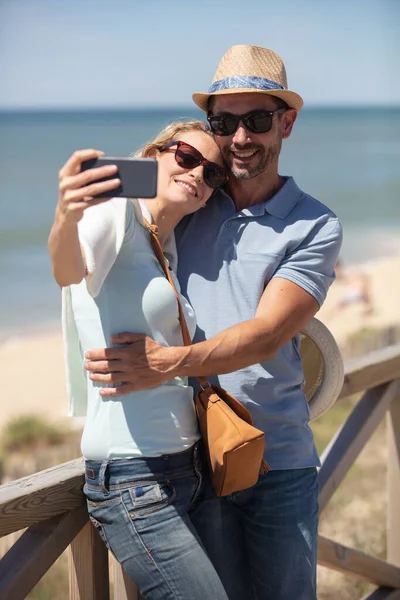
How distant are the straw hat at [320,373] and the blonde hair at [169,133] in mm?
692

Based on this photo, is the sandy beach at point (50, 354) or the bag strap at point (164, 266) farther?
the sandy beach at point (50, 354)

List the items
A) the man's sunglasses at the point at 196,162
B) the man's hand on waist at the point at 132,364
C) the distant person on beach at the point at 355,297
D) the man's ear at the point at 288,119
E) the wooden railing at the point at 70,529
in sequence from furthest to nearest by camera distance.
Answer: the distant person on beach at the point at 355,297
the man's ear at the point at 288,119
the man's sunglasses at the point at 196,162
the wooden railing at the point at 70,529
the man's hand on waist at the point at 132,364

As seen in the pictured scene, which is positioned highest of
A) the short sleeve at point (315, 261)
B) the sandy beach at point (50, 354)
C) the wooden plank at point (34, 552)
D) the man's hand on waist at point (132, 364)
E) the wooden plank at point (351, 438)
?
the short sleeve at point (315, 261)

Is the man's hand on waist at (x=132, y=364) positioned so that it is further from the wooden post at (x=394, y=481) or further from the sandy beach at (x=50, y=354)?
the sandy beach at (x=50, y=354)

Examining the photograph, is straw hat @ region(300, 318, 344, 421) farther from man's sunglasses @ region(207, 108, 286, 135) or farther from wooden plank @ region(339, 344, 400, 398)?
man's sunglasses @ region(207, 108, 286, 135)

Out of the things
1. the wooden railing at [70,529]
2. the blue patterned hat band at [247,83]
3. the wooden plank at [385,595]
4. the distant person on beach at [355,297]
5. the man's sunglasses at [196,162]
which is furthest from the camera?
the distant person on beach at [355,297]

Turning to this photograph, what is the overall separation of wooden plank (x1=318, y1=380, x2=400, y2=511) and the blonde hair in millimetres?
1373

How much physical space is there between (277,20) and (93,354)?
6899 cm

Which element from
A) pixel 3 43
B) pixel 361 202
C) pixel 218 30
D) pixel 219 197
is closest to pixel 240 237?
pixel 219 197

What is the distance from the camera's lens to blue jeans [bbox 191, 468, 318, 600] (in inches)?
89.4

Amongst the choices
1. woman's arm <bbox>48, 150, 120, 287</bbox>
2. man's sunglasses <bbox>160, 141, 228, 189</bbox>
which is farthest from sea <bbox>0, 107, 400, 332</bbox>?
woman's arm <bbox>48, 150, 120, 287</bbox>

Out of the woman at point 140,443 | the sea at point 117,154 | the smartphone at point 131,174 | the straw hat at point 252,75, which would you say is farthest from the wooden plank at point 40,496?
the sea at point 117,154

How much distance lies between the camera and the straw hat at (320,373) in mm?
2535

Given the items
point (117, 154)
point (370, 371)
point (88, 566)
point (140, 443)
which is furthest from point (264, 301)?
point (117, 154)
